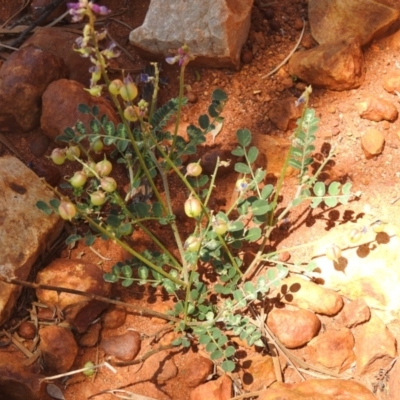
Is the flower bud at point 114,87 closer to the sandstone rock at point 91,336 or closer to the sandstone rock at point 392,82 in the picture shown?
the sandstone rock at point 91,336

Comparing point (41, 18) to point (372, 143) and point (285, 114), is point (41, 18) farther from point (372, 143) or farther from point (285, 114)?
point (372, 143)

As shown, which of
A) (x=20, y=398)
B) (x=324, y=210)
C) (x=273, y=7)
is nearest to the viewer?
(x=20, y=398)

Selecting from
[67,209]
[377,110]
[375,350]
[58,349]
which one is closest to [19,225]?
[58,349]

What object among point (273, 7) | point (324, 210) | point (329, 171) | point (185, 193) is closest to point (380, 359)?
point (324, 210)

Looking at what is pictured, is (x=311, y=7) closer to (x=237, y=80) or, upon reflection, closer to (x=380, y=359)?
(x=237, y=80)

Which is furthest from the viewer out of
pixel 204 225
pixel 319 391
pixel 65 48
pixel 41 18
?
pixel 41 18

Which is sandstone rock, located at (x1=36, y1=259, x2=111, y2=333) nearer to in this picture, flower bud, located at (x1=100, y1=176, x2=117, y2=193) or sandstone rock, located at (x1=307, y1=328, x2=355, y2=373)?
flower bud, located at (x1=100, y1=176, x2=117, y2=193)

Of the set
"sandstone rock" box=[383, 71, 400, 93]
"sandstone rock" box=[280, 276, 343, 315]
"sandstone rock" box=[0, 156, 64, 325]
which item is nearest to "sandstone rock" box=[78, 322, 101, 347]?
"sandstone rock" box=[0, 156, 64, 325]
